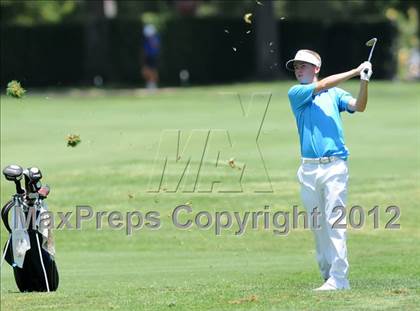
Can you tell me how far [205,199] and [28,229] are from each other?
7.49 metres

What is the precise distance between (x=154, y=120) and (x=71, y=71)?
18421 mm

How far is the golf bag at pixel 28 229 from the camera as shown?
448 inches

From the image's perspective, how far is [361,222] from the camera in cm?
1742

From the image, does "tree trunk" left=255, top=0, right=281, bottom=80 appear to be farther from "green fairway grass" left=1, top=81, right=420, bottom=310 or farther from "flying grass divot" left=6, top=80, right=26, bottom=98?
"flying grass divot" left=6, top=80, right=26, bottom=98

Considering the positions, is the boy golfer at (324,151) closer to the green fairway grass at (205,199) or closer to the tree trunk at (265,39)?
the green fairway grass at (205,199)

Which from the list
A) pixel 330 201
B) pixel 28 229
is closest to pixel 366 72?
pixel 330 201

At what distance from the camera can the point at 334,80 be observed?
1063 centimetres

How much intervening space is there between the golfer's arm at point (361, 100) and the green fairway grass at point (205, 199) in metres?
1.55

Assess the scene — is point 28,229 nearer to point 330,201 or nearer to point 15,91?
point 15,91

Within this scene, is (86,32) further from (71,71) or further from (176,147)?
(176,147)

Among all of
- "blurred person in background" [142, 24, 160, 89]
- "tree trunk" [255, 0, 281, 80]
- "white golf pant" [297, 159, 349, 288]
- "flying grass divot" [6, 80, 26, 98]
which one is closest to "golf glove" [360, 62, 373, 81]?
"white golf pant" [297, 159, 349, 288]

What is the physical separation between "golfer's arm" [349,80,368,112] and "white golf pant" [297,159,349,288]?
0.48 metres

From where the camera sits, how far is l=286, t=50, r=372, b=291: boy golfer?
10.7 m

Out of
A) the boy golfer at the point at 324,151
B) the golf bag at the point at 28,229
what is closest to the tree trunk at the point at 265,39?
the golf bag at the point at 28,229
